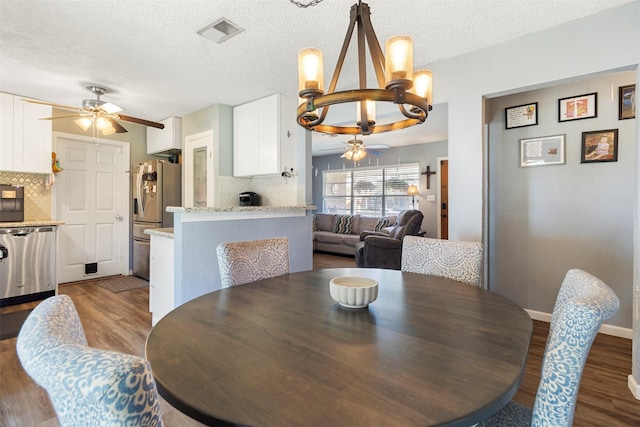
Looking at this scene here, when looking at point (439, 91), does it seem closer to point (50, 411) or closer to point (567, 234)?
point (567, 234)

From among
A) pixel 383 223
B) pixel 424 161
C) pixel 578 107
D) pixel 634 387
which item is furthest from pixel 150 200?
pixel 424 161

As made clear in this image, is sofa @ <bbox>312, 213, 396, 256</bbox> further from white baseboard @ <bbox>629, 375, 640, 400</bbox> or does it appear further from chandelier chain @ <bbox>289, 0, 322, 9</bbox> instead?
chandelier chain @ <bbox>289, 0, 322, 9</bbox>

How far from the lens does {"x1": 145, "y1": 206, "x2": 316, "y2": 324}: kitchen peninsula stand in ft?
8.38

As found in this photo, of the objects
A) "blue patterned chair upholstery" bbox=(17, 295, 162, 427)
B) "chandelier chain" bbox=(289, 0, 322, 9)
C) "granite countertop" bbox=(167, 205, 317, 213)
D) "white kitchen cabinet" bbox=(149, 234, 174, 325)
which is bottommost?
"white kitchen cabinet" bbox=(149, 234, 174, 325)

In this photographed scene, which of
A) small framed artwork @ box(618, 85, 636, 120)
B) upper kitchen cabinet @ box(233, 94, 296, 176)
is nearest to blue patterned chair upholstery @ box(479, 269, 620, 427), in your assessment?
small framed artwork @ box(618, 85, 636, 120)

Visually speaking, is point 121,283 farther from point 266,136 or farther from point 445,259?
point 445,259

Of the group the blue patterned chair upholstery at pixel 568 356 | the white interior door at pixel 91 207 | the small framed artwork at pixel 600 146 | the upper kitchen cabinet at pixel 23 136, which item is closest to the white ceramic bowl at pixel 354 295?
the blue patterned chair upholstery at pixel 568 356

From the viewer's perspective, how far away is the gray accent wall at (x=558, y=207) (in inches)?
103

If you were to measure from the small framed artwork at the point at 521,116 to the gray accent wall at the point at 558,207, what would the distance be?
39 millimetres

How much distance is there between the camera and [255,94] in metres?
3.60

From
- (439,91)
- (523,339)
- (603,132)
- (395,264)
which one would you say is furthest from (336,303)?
(395,264)

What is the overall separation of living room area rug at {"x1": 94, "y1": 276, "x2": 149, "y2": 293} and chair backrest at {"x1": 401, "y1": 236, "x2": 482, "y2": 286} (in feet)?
12.2

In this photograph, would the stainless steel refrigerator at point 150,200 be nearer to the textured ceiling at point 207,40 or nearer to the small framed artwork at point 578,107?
the textured ceiling at point 207,40

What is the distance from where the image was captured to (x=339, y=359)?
0.80m
